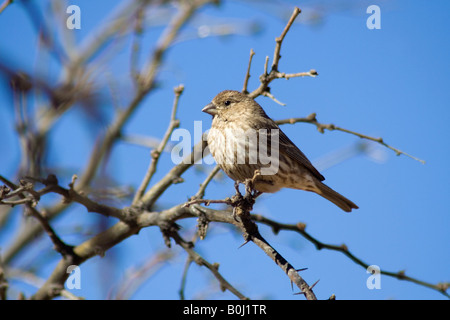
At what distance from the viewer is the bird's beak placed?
5.72 metres

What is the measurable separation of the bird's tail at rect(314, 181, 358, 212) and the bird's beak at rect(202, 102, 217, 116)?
136cm

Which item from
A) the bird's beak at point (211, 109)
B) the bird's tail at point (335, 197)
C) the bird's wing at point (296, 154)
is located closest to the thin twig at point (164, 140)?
the bird's beak at point (211, 109)

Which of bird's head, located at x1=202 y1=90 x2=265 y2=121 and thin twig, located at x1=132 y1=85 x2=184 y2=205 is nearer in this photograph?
thin twig, located at x1=132 y1=85 x2=184 y2=205

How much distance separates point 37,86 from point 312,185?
4.28 meters

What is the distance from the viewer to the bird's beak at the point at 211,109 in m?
5.72

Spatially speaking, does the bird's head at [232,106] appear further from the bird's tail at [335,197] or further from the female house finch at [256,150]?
the bird's tail at [335,197]

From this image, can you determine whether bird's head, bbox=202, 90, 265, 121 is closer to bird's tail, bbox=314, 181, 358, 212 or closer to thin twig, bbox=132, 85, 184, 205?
thin twig, bbox=132, 85, 184, 205

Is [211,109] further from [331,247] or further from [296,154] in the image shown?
[331,247]

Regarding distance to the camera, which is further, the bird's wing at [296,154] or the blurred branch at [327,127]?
the bird's wing at [296,154]

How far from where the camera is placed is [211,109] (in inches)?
227

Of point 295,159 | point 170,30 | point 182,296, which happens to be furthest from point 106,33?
point 182,296

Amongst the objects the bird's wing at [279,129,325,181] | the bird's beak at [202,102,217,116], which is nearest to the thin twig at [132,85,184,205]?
the bird's beak at [202,102,217,116]

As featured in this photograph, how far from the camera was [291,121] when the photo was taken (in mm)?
4832
